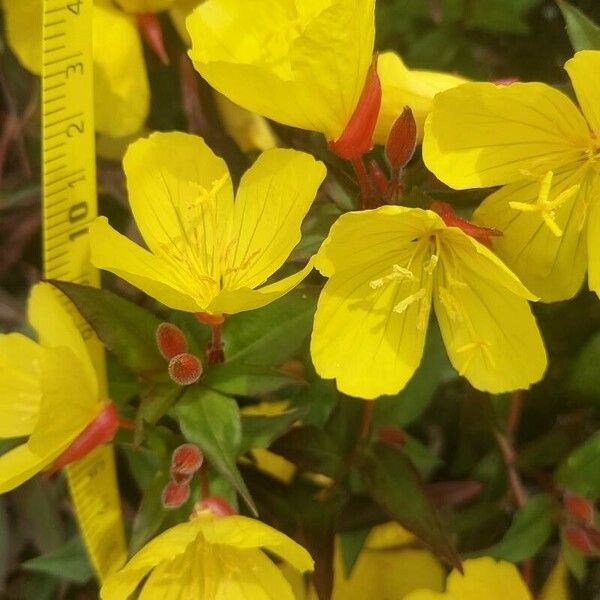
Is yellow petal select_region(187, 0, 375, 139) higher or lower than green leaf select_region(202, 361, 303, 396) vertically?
higher

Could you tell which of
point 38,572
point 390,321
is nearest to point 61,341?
point 390,321

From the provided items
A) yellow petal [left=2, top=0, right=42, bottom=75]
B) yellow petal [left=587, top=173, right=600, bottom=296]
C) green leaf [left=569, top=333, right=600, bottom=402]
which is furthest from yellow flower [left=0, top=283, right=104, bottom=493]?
green leaf [left=569, top=333, right=600, bottom=402]

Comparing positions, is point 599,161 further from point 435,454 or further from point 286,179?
point 435,454

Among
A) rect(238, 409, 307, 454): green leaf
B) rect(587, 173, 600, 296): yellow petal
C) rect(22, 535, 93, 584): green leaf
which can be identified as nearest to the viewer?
rect(587, 173, 600, 296): yellow petal

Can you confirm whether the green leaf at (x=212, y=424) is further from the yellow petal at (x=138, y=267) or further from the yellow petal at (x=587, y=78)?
the yellow petal at (x=587, y=78)

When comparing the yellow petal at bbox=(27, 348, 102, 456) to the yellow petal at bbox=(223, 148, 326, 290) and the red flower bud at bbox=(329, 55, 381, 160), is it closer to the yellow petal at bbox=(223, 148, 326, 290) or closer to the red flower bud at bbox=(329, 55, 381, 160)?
the yellow petal at bbox=(223, 148, 326, 290)

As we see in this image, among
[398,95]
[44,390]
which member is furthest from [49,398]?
[398,95]

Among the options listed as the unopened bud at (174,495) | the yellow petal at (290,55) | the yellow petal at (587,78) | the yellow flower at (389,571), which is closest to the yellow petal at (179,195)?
the yellow petal at (290,55)

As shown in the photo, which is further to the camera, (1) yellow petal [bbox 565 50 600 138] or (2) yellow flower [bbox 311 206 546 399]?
(2) yellow flower [bbox 311 206 546 399]
